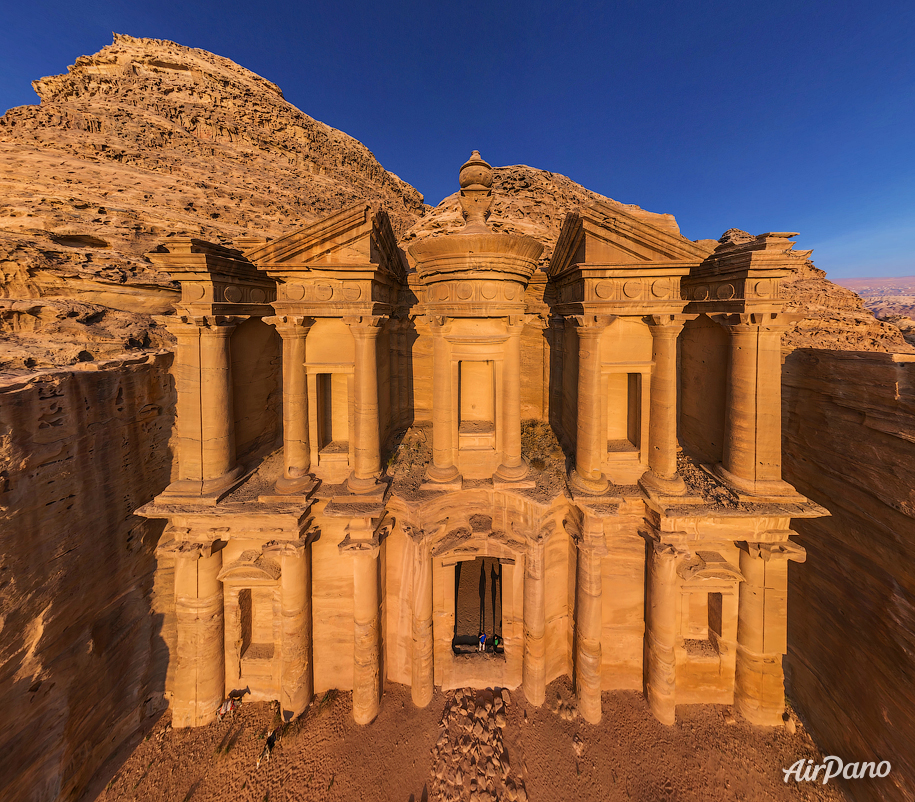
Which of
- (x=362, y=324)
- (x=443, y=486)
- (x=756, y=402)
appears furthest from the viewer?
(x=443, y=486)

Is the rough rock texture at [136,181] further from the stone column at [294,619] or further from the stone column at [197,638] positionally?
the stone column at [294,619]

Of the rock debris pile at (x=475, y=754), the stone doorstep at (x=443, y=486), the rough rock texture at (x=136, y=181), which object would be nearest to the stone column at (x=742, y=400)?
the stone doorstep at (x=443, y=486)

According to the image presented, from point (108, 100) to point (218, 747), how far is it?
30.0m

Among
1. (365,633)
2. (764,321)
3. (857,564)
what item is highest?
(764,321)

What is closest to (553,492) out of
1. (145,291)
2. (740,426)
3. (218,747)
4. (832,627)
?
(740,426)

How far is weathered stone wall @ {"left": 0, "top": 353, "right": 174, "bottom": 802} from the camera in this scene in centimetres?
716

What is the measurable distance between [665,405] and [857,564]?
23.0ft

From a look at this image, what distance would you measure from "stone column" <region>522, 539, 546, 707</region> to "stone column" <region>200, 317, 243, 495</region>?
338 inches

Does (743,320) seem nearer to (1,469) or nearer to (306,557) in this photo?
(306,557)

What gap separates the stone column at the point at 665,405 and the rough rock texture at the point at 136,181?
15.2 meters

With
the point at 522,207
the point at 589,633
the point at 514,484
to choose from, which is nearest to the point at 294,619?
the point at 514,484

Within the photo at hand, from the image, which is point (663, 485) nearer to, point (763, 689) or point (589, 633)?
point (589, 633)

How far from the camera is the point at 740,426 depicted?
9156 millimetres

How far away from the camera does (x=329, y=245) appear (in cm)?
895
